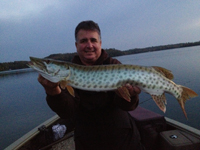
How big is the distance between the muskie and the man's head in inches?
11.5

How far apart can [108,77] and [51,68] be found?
870mm

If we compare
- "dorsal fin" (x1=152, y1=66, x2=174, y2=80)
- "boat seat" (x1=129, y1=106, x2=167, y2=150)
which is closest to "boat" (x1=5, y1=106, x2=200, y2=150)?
"boat seat" (x1=129, y1=106, x2=167, y2=150)

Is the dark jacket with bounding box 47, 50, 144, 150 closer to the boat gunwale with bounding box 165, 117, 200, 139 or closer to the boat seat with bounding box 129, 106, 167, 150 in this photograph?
the boat seat with bounding box 129, 106, 167, 150

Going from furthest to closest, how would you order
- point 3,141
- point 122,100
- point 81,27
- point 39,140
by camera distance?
1. point 3,141
2. point 39,140
3. point 81,27
4. point 122,100

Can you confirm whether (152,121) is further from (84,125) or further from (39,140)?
(39,140)

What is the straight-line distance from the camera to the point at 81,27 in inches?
85.2

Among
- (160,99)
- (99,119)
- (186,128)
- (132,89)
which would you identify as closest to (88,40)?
(132,89)

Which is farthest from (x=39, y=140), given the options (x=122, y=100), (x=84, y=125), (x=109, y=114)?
(x=122, y=100)

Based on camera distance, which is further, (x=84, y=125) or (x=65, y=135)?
(x=65, y=135)

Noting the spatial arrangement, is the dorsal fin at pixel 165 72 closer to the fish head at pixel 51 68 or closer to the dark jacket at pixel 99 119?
the dark jacket at pixel 99 119

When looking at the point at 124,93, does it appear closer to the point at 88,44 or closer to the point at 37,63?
the point at 88,44

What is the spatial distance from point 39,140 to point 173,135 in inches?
124

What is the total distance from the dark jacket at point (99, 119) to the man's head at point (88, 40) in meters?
0.67

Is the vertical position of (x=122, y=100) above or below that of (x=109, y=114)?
above
